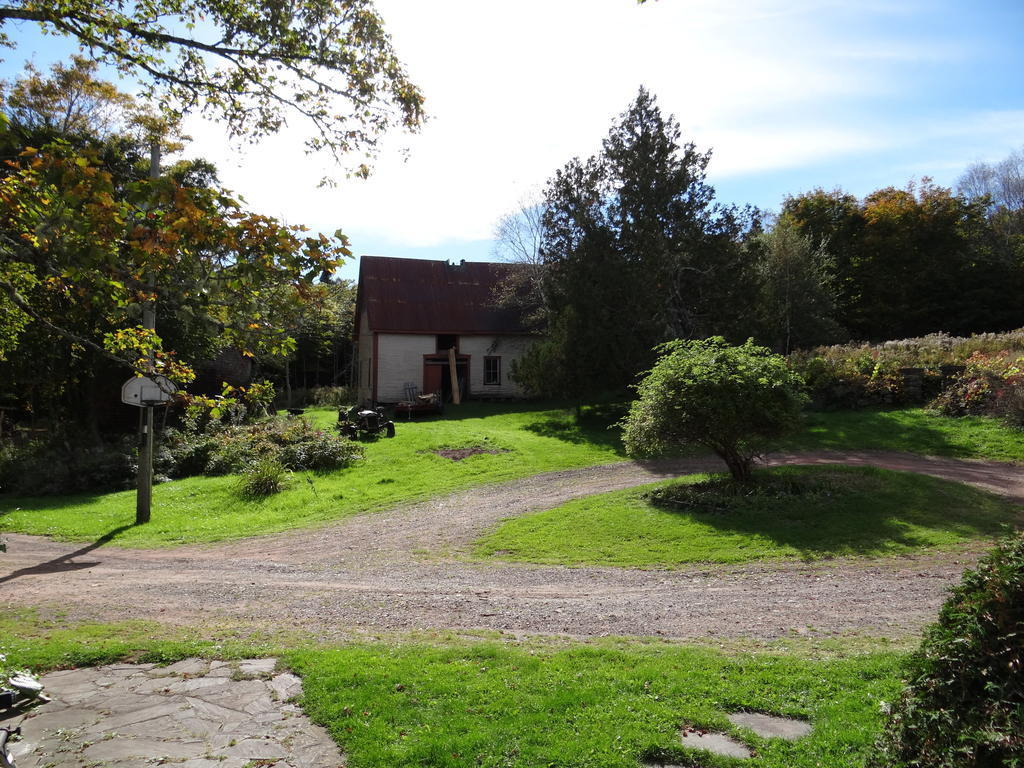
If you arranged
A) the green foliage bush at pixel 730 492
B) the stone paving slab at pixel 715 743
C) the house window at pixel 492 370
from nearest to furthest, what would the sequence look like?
the stone paving slab at pixel 715 743
the green foliage bush at pixel 730 492
the house window at pixel 492 370

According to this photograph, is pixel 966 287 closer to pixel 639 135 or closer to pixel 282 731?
pixel 639 135

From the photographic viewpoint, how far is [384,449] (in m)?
20.0

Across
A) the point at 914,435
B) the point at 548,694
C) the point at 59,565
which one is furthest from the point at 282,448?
the point at 914,435

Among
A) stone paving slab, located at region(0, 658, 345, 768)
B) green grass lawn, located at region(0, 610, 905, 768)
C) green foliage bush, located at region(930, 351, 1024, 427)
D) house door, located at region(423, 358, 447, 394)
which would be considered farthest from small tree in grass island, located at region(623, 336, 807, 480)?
house door, located at region(423, 358, 447, 394)

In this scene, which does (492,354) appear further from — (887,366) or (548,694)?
(548,694)

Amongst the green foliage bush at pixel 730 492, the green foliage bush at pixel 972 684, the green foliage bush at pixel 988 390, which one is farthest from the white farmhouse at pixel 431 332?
the green foliage bush at pixel 972 684

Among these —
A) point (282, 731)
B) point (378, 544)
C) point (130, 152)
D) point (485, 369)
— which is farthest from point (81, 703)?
point (485, 369)

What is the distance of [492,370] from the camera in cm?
3316

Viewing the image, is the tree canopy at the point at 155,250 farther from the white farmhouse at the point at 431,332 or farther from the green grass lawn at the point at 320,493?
the white farmhouse at the point at 431,332

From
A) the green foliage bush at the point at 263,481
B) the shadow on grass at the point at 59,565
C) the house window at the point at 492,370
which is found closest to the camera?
the shadow on grass at the point at 59,565

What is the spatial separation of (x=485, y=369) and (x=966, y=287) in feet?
85.3

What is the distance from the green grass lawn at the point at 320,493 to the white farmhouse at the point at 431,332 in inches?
368

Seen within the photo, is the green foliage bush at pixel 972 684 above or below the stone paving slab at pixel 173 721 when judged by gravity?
above

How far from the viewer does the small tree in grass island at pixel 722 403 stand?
11625mm
